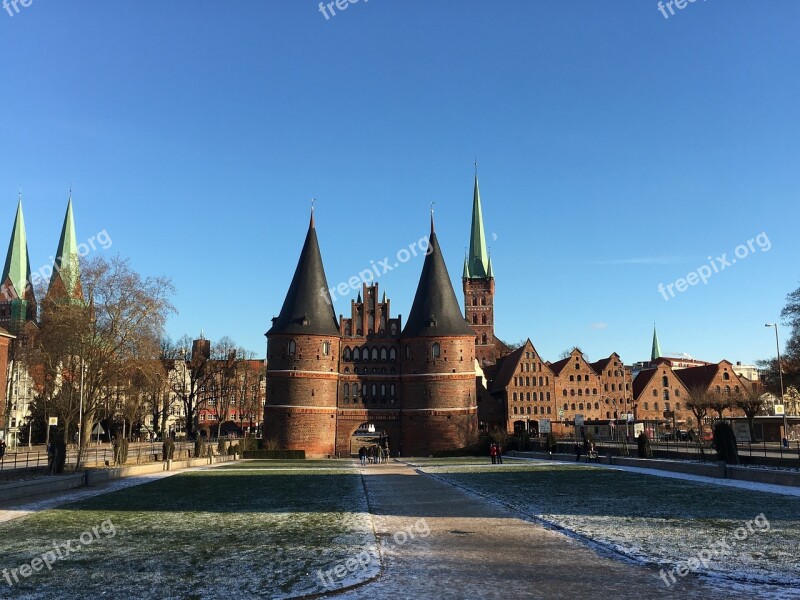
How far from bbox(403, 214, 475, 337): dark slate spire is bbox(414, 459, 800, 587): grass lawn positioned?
38987mm

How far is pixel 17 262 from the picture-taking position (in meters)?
92.8

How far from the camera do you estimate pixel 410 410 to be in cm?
6644

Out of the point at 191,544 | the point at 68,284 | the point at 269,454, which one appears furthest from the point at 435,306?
the point at 191,544

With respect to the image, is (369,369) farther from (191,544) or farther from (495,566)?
(495,566)

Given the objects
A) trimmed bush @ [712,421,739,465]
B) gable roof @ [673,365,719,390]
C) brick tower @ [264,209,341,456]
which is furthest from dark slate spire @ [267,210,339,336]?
gable roof @ [673,365,719,390]

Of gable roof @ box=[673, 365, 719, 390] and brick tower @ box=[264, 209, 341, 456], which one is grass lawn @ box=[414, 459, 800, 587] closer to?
brick tower @ box=[264, 209, 341, 456]

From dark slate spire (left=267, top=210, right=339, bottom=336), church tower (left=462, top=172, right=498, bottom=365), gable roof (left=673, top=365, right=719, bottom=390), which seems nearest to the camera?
dark slate spire (left=267, top=210, right=339, bottom=336)

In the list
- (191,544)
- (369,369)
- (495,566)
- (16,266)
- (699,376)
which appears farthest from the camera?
(699,376)

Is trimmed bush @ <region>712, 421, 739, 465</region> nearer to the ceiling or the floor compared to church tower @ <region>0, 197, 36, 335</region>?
nearer to the floor

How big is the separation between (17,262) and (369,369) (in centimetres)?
5416

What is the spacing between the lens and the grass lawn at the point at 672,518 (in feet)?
35.5

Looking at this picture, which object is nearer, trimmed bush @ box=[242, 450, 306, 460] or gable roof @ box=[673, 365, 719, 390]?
trimmed bush @ box=[242, 450, 306, 460]

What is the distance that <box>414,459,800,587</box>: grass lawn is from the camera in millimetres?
10830

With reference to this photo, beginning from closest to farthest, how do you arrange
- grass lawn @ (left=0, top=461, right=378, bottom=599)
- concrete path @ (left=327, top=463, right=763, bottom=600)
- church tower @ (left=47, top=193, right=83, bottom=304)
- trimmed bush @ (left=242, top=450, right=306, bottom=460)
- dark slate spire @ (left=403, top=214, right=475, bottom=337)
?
concrete path @ (left=327, top=463, right=763, bottom=600), grass lawn @ (left=0, top=461, right=378, bottom=599), church tower @ (left=47, top=193, right=83, bottom=304), trimmed bush @ (left=242, top=450, right=306, bottom=460), dark slate spire @ (left=403, top=214, right=475, bottom=337)
